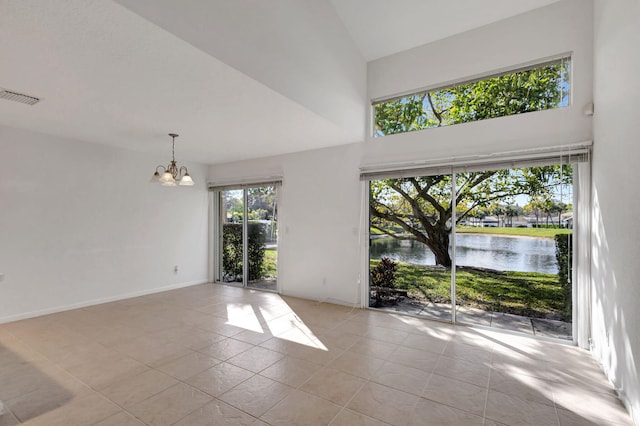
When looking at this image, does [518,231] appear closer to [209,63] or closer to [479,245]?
[479,245]

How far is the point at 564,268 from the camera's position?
3.28 metres

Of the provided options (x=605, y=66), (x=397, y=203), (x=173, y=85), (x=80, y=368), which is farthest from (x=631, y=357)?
(x=80, y=368)

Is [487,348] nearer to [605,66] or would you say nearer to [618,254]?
[618,254]

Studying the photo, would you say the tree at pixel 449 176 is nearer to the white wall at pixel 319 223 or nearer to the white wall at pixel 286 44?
the white wall at pixel 319 223

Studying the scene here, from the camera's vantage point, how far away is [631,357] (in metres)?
2.02

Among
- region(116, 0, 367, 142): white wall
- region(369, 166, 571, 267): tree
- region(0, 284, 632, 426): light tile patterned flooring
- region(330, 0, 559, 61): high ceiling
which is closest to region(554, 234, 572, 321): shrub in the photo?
region(0, 284, 632, 426): light tile patterned flooring

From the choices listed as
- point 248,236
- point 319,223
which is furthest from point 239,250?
point 319,223

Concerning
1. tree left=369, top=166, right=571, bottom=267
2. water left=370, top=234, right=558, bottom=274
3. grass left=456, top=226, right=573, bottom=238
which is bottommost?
water left=370, top=234, right=558, bottom=274

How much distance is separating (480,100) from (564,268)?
7.00ft

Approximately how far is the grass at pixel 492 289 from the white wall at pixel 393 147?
2.89 feet

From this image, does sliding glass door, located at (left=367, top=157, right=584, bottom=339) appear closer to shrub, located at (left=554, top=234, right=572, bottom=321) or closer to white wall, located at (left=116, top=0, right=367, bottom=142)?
shrub, located at (left=554, top=234, right=572, bottom=321)

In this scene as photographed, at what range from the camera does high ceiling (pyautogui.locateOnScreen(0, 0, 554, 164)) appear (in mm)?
1931

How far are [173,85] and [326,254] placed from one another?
3.11 m

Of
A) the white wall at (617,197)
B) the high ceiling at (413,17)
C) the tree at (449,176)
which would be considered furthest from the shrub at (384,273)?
the high ceiling at (413,17)
